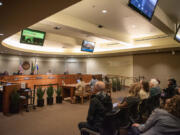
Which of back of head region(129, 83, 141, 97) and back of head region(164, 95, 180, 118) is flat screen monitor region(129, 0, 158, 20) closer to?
back of head region(129, 83, 141, 97)

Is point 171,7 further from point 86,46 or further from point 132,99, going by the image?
point 86,46

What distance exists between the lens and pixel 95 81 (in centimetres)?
677

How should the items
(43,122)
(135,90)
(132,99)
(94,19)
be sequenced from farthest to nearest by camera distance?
(94,19) → (43,122) → (135,90) → (132,99)

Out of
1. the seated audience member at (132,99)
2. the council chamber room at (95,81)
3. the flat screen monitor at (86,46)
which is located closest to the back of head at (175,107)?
the council chamber room at (95,81)

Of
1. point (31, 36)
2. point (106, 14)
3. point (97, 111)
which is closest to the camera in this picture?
point (97, 111)

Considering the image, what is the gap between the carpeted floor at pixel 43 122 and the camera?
335cm

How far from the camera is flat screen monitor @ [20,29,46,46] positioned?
531 centimetres

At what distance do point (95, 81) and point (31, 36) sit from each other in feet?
11.8

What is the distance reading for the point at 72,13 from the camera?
5.10 m

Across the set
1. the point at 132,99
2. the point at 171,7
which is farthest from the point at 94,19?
the point at 132,99

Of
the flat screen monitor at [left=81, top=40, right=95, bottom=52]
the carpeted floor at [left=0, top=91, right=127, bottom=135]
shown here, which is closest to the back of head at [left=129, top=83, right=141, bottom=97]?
the carpeted floor at [left=0, top=91, right=127, bottom=135]

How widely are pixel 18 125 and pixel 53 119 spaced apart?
0.97 m

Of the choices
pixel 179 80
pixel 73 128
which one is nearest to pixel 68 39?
pixel 73 128

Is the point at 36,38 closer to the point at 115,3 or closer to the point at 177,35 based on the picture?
the point at 115,3
